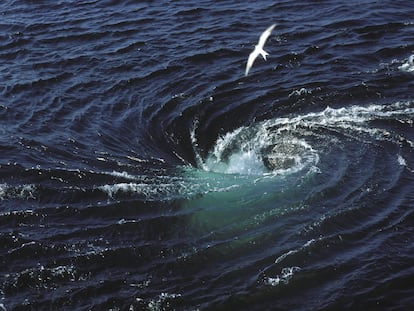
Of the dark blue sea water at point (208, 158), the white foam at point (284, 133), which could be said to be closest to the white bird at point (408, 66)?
the dark blue sea water at point (208, 158)

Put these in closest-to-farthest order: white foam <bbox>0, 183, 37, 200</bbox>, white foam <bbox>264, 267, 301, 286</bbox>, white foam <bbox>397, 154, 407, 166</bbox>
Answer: white foam <bbox>264, 267, 301, 286</bbox>, white foam <bbox>0, 183, 37, 200</bbox>, white foam <bbox>397, 154, 407, 166</bbox>

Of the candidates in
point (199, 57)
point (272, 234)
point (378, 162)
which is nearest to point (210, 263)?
point (272, 234)

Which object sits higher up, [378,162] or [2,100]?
[2,100]

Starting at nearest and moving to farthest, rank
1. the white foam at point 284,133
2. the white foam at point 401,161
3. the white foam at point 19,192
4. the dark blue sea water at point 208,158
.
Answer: the dark blue sea water at point 208,158, the white foam at point 19,192, the white foam at point 401,161, the white foam at point 284,133

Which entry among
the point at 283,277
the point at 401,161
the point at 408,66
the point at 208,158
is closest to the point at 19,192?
the point at 208,158

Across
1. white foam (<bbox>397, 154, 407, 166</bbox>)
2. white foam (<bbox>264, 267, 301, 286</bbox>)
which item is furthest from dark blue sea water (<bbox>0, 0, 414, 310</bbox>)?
white foam (<bbox>397, 154, 407, 166</bbox>)

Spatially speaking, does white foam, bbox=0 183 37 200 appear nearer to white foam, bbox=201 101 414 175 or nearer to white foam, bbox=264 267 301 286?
white foam, bbox=201 101 414 175

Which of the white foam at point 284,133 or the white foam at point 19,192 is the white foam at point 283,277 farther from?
the white foam at point 19,192

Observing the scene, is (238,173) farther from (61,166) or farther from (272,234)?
(61,166)
